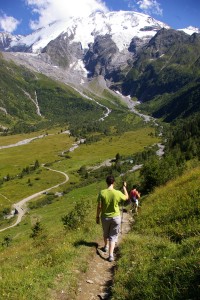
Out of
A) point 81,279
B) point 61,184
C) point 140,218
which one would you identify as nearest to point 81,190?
point 61,184

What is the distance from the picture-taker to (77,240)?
19453mm

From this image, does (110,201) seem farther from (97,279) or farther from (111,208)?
(97,279)

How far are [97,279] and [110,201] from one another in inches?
149

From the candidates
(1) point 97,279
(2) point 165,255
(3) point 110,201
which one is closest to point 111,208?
(3) point 110,201

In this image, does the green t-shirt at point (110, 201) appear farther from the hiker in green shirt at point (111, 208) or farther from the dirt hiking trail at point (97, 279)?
the dirt hiking trail at point (97, 279)

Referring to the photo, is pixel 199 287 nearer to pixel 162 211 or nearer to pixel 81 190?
pixel 162 211

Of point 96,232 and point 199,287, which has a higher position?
point 199,287

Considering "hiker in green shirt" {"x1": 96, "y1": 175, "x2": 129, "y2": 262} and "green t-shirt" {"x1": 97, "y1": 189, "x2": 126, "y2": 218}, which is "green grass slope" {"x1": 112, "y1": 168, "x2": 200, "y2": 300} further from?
"green t-shirt" {"x1": 97, "y1": 189, "x2": 126, "y2": 218}

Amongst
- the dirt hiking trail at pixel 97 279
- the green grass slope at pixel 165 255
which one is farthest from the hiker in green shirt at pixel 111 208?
the green grass slope at pixel 165 255

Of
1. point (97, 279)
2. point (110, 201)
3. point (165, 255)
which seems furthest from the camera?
point (110, 201)

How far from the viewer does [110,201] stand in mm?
17188

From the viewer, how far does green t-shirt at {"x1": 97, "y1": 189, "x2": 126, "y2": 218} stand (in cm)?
1714

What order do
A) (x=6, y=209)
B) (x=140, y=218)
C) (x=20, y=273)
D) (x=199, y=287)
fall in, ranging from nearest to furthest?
(x=199, y=287) < (x=20, y=273) < (x=140, y=218) < (x=6, y=209)

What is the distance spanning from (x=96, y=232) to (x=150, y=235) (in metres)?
4.17
